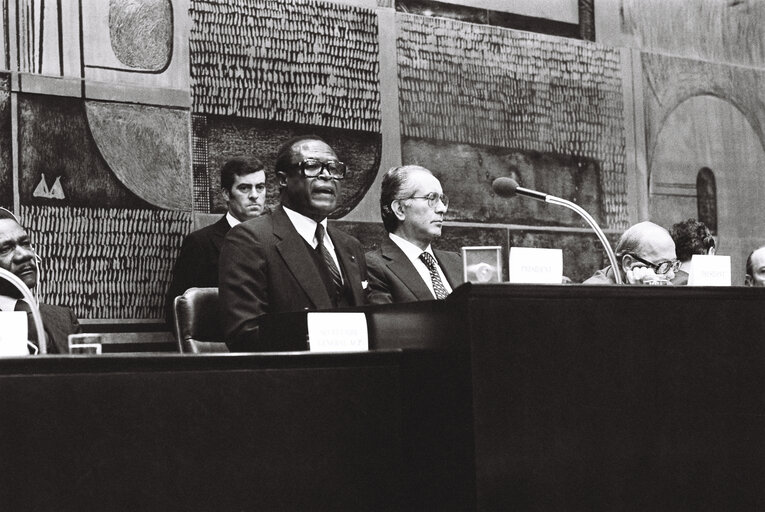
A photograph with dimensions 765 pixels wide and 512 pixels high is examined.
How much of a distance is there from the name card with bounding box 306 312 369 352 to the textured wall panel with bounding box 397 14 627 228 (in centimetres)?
302

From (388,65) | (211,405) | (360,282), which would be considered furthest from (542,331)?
(388,65)

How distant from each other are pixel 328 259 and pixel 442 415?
4.05 ft

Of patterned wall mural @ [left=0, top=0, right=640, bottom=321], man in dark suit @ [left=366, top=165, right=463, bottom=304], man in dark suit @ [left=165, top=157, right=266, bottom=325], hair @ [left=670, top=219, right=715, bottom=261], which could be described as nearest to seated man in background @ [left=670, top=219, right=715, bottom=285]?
hair @ [left=670, top=219, right=715, bottom=261]

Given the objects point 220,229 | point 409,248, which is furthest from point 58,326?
point 409,248

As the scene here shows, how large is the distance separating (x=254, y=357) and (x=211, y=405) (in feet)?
0.45

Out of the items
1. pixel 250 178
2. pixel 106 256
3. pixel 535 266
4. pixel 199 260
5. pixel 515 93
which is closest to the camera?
pixel 535 266

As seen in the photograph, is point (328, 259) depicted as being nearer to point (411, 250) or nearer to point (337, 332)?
point (411, 250)

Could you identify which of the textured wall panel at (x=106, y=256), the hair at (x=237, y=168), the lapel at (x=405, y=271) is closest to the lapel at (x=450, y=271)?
the lapel at (x=405, y=271)

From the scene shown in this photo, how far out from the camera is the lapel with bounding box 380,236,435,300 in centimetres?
370

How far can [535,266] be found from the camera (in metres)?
2.62

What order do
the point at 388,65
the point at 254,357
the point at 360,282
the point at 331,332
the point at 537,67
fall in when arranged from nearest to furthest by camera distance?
1. the point at 254,357
2. the point at 331,332
3. the point at 360,282
4. the point at 388,65
5. the point at 537,67

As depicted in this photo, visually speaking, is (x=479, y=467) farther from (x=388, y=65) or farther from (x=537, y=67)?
(x=537, y=67)

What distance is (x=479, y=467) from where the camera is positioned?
7.31 ft

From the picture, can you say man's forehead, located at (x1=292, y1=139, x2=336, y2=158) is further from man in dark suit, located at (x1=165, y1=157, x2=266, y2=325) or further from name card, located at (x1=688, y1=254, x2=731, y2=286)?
name card, located at (x1=688, y1=254, x2=731, y2=286)
